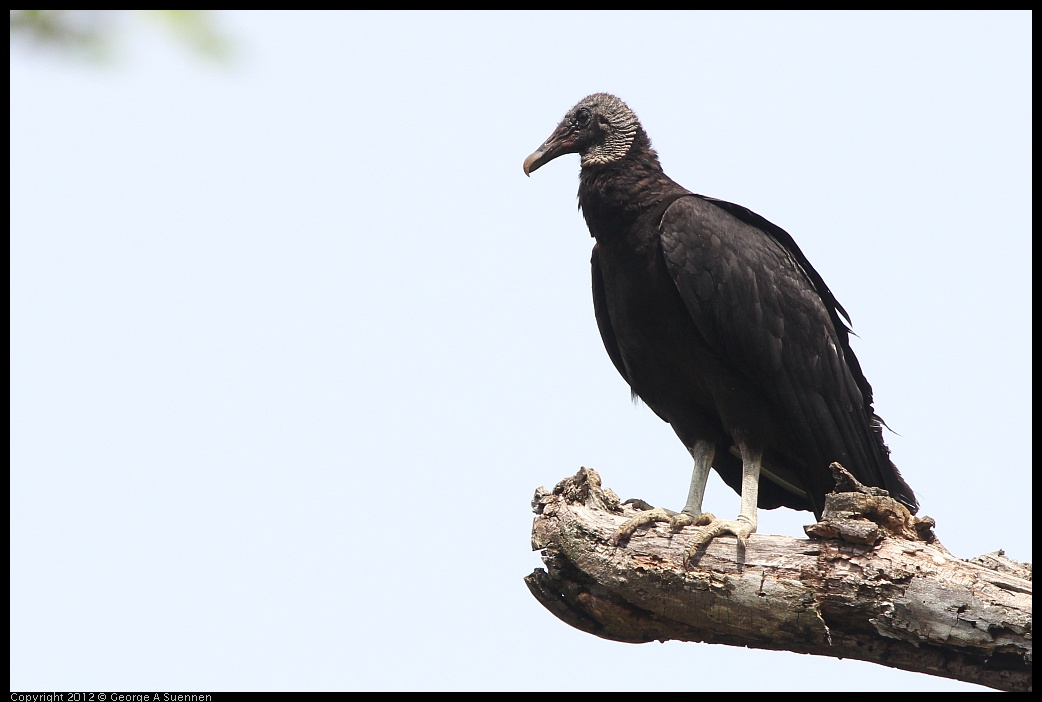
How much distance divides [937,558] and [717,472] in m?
1.37

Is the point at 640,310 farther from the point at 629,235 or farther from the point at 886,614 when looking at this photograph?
the point at 886,614

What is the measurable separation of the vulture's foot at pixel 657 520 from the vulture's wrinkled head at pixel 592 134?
1.68 metres

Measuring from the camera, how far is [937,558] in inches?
122

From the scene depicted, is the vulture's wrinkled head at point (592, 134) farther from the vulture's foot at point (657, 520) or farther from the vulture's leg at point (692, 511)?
the vulture's foot at point (657, 520)

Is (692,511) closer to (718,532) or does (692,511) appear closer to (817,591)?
(718,532)

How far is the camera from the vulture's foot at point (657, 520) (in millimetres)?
3379

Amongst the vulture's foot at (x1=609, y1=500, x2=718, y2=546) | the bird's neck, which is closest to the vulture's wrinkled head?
the bird's neck

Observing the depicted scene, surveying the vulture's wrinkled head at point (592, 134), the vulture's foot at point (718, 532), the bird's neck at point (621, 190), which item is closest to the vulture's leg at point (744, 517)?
the vulture's foot at point (718, 532)

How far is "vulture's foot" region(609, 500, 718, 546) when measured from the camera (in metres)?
3.38

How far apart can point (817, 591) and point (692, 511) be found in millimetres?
1092

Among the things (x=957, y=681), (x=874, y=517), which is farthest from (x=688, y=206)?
(x=957, y=681)

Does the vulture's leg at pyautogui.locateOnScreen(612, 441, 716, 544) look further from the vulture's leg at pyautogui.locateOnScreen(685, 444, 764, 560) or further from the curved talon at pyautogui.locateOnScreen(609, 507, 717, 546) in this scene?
the vulture's leg at pyautogui.locateOnScreen(685, 444, 764, 560)

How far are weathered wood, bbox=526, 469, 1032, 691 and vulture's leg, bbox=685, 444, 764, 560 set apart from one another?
Answer: 3 centimetres

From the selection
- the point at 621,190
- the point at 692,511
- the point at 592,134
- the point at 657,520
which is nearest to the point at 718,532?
the point at 657,520
